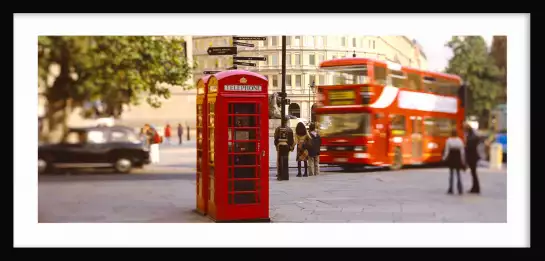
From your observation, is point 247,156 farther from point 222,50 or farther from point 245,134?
point 222,50

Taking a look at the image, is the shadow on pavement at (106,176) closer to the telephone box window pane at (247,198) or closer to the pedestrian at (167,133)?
the pedestrian at (167,133)

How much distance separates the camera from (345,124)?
10859 mm

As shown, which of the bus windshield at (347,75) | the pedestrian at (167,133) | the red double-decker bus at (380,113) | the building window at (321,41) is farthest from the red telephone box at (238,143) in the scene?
the bus windshield at (347,75)

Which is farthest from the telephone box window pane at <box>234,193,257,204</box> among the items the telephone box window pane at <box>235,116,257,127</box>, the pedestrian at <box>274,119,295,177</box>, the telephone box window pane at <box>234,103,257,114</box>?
the pedestrian at <box>274,119,295,177</box>

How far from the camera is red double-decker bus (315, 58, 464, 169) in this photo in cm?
1012

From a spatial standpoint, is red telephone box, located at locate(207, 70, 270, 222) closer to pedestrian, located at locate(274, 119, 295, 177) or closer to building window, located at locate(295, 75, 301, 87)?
pedestrian, located at locate(274, 119, 295, 177)

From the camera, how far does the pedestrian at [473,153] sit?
31.0 feet

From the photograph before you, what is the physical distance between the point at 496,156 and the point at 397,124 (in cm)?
176

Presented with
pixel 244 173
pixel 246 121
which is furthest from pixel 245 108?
pixel 244 173

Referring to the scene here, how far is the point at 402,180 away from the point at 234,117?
291 centimetres

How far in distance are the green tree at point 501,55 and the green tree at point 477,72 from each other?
0.05 meters

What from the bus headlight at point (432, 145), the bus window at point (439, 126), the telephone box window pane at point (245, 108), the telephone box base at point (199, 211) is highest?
the telephone box window pane at point (245, 108)

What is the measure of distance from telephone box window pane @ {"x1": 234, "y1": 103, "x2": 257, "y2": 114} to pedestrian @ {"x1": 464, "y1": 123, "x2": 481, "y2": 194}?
9.18ft

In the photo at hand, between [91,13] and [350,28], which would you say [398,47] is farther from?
[91,13]
